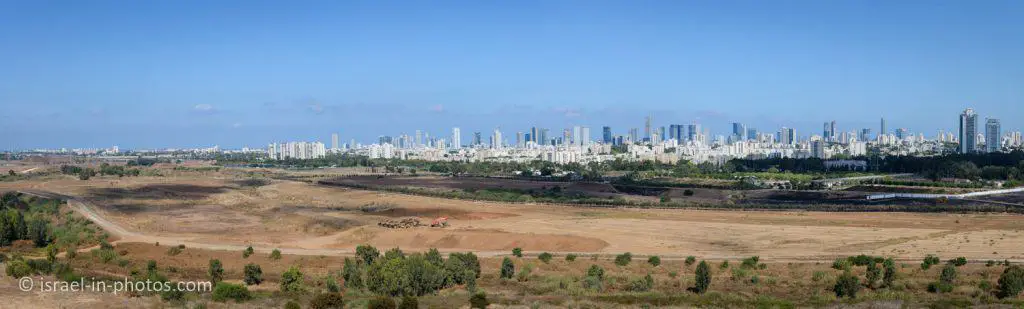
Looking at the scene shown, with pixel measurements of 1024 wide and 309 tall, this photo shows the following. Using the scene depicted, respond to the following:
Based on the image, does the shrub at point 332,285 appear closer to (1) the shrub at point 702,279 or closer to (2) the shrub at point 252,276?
(2) the shrub at point 252,276

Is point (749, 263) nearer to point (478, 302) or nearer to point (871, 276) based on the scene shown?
point (871, 276)

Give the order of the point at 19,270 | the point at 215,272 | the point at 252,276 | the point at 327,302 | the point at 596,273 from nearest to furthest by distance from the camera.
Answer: the point at 327,302 < the point at 19,270 < the point at 252,276 < the point at 596,273 < the point at 215,272

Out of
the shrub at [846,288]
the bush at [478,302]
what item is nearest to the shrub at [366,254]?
the bush at [478,302]

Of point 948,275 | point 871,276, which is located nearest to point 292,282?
point 871,276

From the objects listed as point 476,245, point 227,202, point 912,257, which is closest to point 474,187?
point 227,202

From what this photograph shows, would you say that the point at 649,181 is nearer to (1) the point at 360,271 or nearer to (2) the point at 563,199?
(2) the point at 563,199
